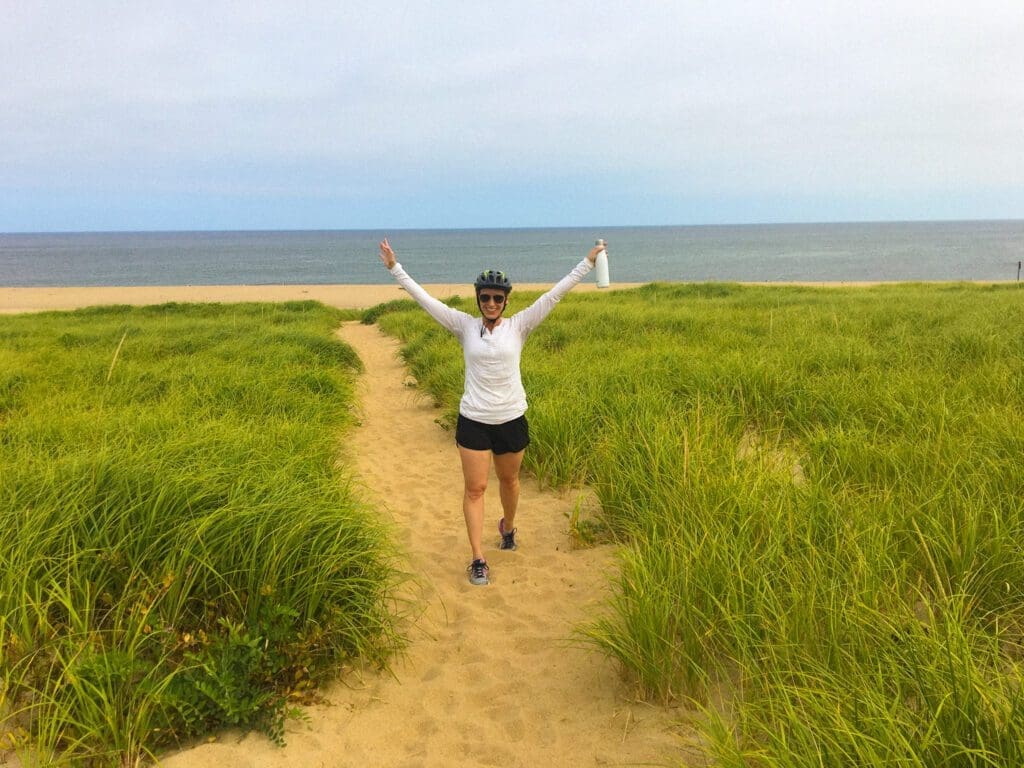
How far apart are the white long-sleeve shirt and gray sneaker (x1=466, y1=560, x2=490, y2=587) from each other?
3.34 feet

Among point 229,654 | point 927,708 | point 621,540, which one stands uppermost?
point 927,708

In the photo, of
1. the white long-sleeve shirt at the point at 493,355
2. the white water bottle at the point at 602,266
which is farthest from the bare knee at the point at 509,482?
the white water bottle at the point at 602,266

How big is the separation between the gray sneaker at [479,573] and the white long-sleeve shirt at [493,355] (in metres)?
1.02

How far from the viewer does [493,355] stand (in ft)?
12.7

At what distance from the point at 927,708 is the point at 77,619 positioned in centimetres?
318

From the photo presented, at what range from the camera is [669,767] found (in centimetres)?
235

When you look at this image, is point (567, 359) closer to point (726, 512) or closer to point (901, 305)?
point (726, 512)

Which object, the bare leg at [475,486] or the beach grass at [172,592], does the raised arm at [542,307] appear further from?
the beach grass at [172,592]

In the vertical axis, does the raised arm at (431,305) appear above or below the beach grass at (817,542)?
above

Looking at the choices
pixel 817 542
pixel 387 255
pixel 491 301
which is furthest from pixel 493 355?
pixel 817 542

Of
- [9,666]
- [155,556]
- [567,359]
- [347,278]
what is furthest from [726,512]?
[347,278]

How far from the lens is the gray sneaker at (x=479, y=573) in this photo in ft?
13.5

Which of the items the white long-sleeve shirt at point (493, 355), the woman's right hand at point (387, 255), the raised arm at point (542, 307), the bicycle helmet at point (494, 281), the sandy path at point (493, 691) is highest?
the woman's right hand at point (387, 255)

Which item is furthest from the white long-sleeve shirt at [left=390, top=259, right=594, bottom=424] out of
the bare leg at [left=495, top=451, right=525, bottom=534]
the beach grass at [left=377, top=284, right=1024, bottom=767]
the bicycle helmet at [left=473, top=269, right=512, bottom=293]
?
the beach grass at [left=377, top=284, right=1024, bottom=767]
